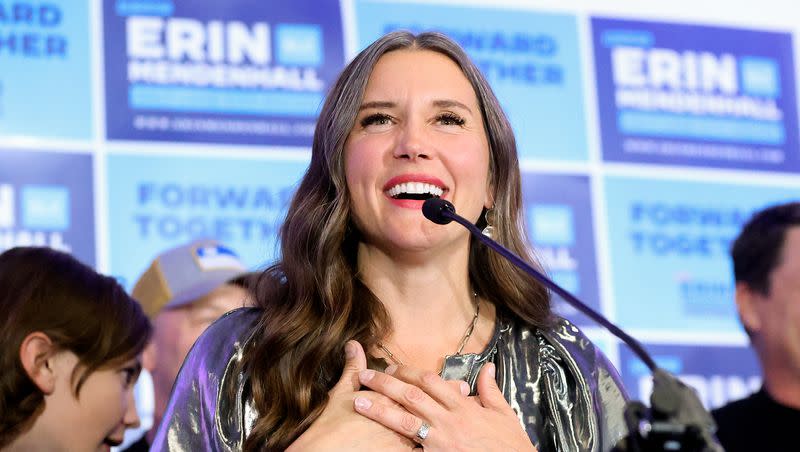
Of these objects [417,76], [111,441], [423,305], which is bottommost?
[111,441]

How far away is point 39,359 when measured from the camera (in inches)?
110

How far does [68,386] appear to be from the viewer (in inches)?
111

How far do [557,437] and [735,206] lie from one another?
2834 millimetres

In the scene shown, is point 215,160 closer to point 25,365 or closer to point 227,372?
point 25,365

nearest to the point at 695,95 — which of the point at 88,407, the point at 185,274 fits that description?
the point at 185,274

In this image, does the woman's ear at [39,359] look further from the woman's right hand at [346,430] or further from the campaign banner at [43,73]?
the campaign banner at [43,73]

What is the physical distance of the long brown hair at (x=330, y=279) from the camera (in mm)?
2174

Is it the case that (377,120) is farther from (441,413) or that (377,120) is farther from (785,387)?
(785,387)

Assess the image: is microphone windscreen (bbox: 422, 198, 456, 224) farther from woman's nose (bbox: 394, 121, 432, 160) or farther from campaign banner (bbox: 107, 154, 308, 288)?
campaign banner (bbox: 107, 154, 308, 288)

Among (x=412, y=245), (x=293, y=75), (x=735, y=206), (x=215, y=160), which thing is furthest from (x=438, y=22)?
(x=412, y=245)

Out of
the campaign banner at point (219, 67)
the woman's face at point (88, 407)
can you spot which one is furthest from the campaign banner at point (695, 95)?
the woman's face at point (88, 407)

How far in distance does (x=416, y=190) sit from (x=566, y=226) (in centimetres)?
242

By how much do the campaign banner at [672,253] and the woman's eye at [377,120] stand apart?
95.1 inches

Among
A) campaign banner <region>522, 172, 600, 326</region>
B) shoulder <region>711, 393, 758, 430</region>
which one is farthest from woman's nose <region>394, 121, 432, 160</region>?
campaign banner <region>522, 172, 600, 326</region>
